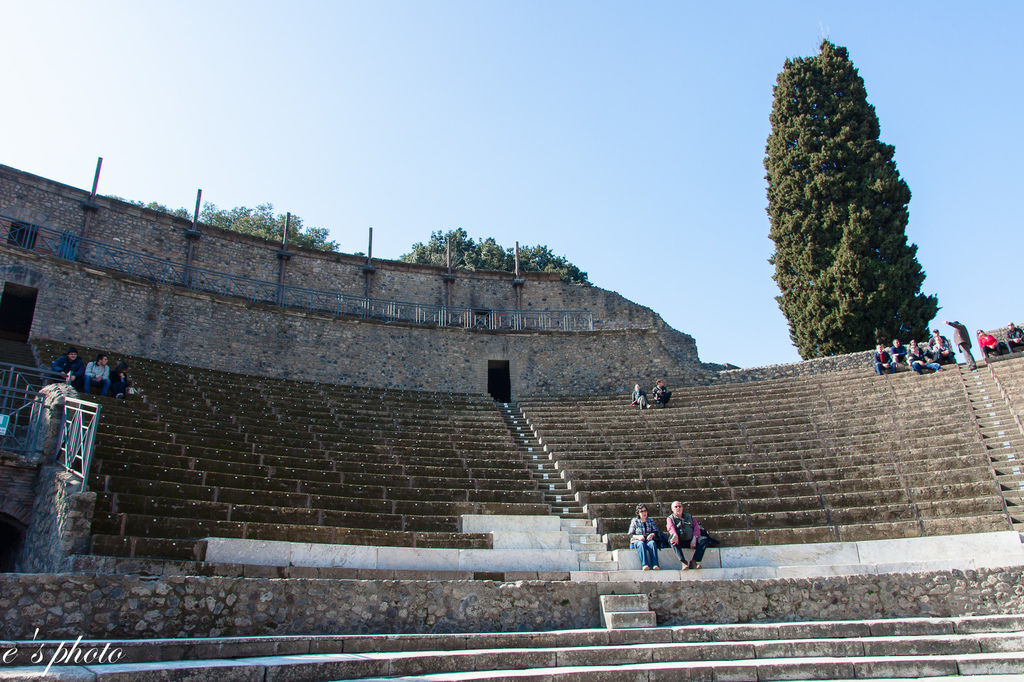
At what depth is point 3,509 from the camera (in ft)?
27.3

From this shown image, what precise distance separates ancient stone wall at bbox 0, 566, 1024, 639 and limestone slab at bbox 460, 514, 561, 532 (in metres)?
2.74

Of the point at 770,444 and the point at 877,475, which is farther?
the point at 770,444

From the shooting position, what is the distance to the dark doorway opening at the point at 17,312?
16250 mm

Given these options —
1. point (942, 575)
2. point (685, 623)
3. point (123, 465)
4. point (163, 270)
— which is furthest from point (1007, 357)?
point (163, 270)

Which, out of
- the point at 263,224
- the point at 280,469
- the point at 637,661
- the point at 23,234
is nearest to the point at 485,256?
the point at 263,224

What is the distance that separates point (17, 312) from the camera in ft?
55.6

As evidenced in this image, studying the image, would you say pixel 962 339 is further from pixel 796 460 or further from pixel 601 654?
pixel 601 654

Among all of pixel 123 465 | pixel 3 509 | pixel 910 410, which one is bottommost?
pixel 3 509

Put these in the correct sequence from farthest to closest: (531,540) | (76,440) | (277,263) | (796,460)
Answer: (277,263) → (796,460) → (531,540) → (76,440)

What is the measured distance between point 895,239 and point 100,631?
2379 centimetres

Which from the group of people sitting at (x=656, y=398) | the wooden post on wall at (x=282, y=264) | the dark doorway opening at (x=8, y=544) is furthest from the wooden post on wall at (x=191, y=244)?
the group of people sitting at (x=656, y=398)

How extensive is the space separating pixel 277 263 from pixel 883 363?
18319 mm

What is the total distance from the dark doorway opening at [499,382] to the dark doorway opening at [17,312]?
12498 mm

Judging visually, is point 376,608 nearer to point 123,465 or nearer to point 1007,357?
point 123,465
